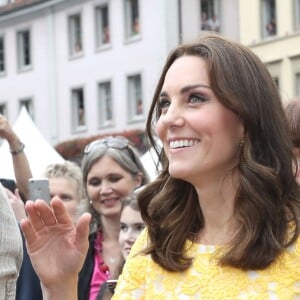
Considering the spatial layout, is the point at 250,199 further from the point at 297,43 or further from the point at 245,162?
the point at 297,43

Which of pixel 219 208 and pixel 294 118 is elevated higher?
pixel 294 118

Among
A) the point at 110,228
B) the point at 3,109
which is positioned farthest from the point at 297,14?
the point at 110,228

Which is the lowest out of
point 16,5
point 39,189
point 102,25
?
point 39,189

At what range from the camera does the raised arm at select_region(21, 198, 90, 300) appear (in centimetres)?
273

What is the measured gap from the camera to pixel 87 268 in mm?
4883

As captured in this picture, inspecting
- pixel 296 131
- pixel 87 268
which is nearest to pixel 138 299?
pixel 296 131

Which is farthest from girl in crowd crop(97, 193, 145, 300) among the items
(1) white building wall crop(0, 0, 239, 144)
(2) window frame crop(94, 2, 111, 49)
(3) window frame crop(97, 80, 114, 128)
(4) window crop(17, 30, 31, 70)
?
(4) window crop(17, 30, 31, 70)

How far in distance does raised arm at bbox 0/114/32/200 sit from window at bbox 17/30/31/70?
31206 mm

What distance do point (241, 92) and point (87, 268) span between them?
7.40 feet

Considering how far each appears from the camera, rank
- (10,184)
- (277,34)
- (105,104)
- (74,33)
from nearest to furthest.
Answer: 1. (10,184)
2. (277,34)
3. (105,104)
4. (74,33)

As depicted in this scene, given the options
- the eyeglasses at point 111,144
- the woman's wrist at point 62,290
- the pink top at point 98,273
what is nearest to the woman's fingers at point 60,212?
the woman's wrist at point 62,290

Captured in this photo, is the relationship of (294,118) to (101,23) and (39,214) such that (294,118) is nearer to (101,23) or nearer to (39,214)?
(39,214)

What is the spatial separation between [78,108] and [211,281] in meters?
32.5

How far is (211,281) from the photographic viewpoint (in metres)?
2.74
